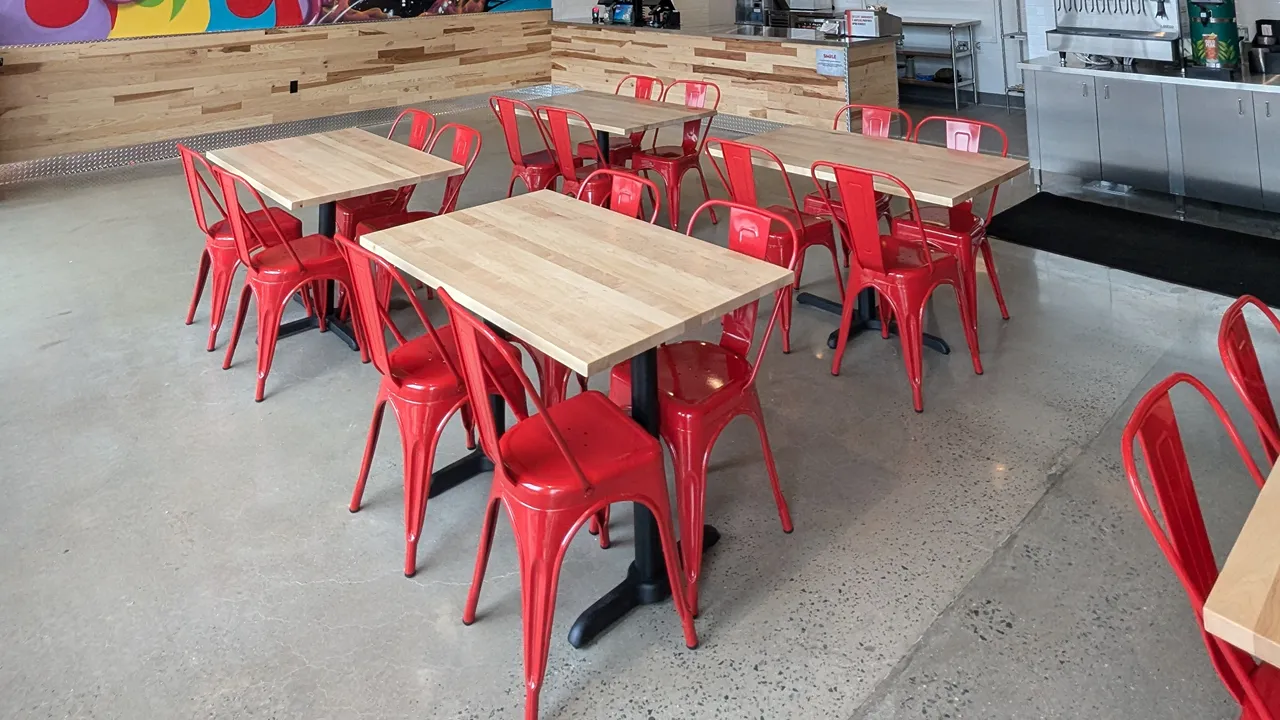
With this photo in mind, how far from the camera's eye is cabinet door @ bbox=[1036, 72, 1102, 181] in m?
5.46

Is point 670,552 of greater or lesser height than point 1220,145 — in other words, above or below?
below

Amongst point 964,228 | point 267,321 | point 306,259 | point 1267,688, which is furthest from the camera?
point 964,228

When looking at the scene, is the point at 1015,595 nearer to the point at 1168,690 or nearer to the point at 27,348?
the point at 1168,690

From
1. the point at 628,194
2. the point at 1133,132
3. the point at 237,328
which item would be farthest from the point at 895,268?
the point at 1133,132

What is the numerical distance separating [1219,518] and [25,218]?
676 cm

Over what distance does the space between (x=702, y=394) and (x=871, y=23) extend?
224 inches

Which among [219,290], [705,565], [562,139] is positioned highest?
[562,139]

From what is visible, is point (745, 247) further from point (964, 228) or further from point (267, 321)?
point (267, 321)

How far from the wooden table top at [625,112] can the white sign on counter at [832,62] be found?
2.14 metres

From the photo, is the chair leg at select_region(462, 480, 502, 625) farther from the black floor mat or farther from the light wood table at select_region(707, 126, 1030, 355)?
the black floor mat

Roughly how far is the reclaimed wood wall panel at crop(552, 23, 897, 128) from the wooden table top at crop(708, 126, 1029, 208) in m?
3.09

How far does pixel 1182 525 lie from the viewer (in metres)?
1.46

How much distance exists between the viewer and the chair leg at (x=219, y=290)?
3729mm

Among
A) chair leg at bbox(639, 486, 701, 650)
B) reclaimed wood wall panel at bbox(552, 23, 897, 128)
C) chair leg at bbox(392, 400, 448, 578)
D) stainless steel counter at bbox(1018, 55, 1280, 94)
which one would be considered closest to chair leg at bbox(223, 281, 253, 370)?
chair leg at bbox(392, 400, 448, 578)
